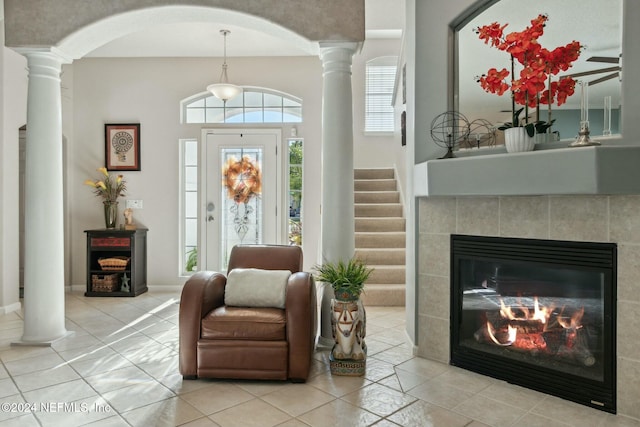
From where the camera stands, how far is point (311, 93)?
5859 millimetres

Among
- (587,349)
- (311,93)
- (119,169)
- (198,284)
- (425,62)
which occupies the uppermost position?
(311,93)

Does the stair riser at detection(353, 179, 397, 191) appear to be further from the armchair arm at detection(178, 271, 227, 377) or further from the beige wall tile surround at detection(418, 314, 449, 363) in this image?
the armchair arm at detection(178, 271, 227, 377)

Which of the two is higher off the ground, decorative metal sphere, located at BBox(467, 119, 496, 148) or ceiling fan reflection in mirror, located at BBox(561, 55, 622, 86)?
ceiling fan reflection in mirror, located at BBox(561, 55, 622, 86)

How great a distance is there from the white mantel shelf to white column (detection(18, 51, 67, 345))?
2.96 metres

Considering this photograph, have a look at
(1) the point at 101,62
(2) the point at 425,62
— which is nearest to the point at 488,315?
(2) the point at 425,62

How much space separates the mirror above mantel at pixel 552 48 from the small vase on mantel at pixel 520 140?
16 centimetres

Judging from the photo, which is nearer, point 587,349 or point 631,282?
point 631,282

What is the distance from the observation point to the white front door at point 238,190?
231 inches

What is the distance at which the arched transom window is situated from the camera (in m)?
5.96

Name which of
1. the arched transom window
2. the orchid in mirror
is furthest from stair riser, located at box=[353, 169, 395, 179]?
the orchid in mirror

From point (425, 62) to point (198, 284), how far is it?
7.26 ft

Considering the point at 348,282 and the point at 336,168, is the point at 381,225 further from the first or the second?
the point at 348,282

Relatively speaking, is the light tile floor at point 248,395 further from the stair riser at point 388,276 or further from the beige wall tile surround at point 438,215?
the stair riser at point 388,276

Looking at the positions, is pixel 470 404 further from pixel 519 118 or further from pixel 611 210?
pixel 519 118
